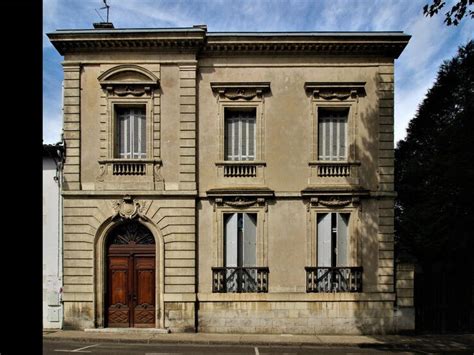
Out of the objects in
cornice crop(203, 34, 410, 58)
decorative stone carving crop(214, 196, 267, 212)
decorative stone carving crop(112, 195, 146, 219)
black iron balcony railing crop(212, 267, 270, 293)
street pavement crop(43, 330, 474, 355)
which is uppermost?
cornice crop(203, 34, 410, 58)

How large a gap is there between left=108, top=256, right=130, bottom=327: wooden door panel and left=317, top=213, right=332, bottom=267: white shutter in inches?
268

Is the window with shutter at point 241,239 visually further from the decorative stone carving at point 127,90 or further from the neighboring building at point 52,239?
the neighboring building at point 52,239

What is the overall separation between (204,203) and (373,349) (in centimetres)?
709

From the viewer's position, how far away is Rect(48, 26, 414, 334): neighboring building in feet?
46.3

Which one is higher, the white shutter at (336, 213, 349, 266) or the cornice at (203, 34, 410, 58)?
the cornice at (203, 34, 410, 58)

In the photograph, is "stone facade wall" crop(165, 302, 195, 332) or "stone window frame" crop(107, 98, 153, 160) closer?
"stone facade wall" crop(165, 302, 195, 332)

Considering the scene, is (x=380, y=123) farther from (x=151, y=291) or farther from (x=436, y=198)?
(x=151, y=291)

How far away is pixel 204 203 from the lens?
14.5 m

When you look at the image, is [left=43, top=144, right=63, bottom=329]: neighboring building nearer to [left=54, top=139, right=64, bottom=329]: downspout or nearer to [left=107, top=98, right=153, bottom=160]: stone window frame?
[left=54, top=139, right=64, bottom=329]: downspout

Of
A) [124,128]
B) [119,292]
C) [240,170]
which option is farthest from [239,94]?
[119,292]

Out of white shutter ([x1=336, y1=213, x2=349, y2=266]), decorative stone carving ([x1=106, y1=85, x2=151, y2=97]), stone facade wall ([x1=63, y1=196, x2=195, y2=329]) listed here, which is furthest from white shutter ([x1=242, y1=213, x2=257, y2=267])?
decorative stone carving ([x1=106, y1=85, x2=151, y2=97])

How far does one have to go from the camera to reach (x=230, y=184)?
1460 cm

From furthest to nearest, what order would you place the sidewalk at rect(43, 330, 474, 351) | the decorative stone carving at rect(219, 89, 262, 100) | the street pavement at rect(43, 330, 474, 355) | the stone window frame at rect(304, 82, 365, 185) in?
the decorative stone carving at rect(219, 89, 262, 100), the stone window frame at rect(304, 82, 365, 185), the sidewalk at rect(43, 330, 474, 351), the street pavement at rect(43, 330, 474, 355)
